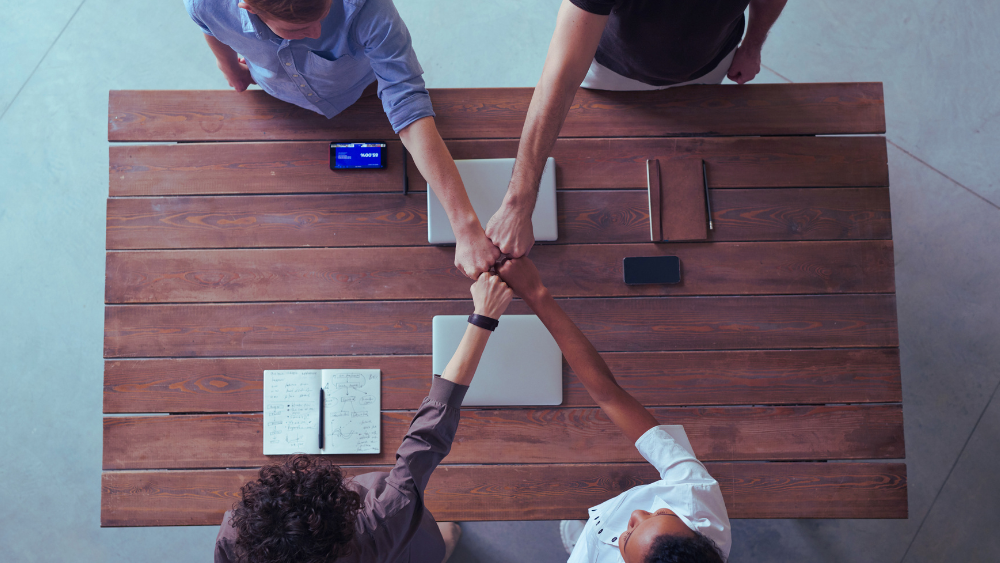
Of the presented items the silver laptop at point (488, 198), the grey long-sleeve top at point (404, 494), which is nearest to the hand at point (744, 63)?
the silver laptop at point (488, 198)

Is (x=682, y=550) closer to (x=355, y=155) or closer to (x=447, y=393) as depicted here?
(x=447, y=393)

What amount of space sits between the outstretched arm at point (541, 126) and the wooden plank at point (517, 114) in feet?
0.79

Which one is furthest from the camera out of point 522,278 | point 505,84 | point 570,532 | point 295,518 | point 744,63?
point 505,84

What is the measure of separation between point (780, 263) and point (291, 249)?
4.90ft

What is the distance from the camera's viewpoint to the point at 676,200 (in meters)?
1.62

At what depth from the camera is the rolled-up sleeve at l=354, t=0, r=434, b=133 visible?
1299 mm

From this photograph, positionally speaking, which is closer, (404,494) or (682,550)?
(682,550)

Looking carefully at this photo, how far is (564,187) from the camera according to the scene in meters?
1.63

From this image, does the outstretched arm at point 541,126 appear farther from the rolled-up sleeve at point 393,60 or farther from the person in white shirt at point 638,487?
the rolled-up sleeve at point 393,60

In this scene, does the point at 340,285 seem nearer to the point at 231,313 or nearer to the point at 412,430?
the point at 231,313

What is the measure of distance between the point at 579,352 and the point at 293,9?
1.06 m

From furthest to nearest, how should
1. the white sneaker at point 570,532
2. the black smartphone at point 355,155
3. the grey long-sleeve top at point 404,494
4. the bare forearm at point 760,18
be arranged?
1. the white sneaker at point 570,532
2. the black smartphone at point 355,155
3. the bare forearm at point 760,18
4. the grey long-sleeve top at point 404,494

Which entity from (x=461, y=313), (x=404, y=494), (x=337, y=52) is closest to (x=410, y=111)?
(x=337, y=52)

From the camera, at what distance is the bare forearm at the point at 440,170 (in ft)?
4.71
